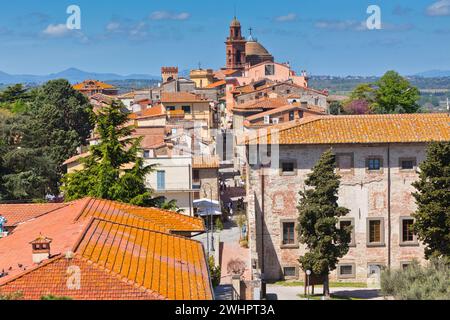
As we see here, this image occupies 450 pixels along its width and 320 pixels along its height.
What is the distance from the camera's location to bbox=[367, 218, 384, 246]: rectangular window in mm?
29984

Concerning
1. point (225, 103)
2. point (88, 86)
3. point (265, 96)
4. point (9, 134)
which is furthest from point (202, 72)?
point (9, 134)

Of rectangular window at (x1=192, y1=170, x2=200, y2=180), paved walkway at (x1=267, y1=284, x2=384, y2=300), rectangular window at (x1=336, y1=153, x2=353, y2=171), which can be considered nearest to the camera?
paved walkway at (x1=267, y1=284, x2=384, y2=300)

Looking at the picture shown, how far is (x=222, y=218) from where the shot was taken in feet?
129

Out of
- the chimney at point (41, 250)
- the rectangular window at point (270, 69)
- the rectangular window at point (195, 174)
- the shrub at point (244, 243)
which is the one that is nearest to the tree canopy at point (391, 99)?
the rectangular window at point (270, 69)

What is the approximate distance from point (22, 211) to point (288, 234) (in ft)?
36.4

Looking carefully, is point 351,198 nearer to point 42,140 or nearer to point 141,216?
point 141,216

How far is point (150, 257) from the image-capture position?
14953 millimetres

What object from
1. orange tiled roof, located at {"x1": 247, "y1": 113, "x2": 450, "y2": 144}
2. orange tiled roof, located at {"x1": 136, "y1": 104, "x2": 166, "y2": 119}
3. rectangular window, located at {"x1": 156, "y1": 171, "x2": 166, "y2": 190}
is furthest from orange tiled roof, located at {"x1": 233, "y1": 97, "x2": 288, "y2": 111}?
orange tiled roof, located at {"x1": 247, "y1": 113, "x2": 450, "y2": 144}

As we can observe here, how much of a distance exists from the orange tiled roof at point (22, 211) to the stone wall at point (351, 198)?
29.3 feet

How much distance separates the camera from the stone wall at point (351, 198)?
29500mm

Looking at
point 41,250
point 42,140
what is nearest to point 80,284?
point 41,250

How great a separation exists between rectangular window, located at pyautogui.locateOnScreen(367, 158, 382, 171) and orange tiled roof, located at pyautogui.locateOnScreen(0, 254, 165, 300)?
720 inches

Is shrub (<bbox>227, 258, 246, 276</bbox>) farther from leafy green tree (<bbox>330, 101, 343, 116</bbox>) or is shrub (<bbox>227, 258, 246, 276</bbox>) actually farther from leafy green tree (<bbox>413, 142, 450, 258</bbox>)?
leafy green tree (<bbox>330, 101, 343, 116</bbox>)

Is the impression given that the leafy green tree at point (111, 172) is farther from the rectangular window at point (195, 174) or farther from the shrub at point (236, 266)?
the rectangular window at point (195, 174)
